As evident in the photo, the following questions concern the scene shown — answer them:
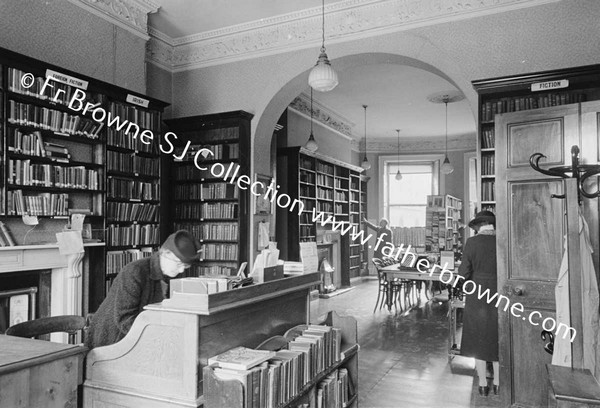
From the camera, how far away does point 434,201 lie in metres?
12.7

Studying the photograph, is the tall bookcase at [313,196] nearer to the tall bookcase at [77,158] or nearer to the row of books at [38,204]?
the tall bookcase at [77,158]

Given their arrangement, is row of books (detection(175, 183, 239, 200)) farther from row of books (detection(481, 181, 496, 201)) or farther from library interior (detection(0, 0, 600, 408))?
row of books (detection(481, 181, 496, 201))

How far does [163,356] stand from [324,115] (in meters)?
9.47

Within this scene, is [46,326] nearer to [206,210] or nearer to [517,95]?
[206,210]

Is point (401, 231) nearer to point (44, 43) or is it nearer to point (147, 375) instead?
point (44, 43)

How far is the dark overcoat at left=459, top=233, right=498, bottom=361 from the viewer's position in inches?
182

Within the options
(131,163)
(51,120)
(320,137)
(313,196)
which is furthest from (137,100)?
(320,137)

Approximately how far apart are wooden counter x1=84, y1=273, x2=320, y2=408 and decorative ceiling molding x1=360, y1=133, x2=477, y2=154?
12927mm

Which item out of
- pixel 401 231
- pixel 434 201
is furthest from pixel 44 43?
pixel 401 231

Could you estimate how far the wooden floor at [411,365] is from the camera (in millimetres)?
4348

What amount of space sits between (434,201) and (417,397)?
29.4ft

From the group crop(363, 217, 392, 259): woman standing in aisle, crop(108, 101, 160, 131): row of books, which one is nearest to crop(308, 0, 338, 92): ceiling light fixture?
crop(108, 101, 160, 131): row of books

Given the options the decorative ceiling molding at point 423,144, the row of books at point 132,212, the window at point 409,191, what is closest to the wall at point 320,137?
the decorative ceiling molding at point 423,144

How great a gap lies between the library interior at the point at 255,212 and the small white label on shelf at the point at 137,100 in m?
0.02
